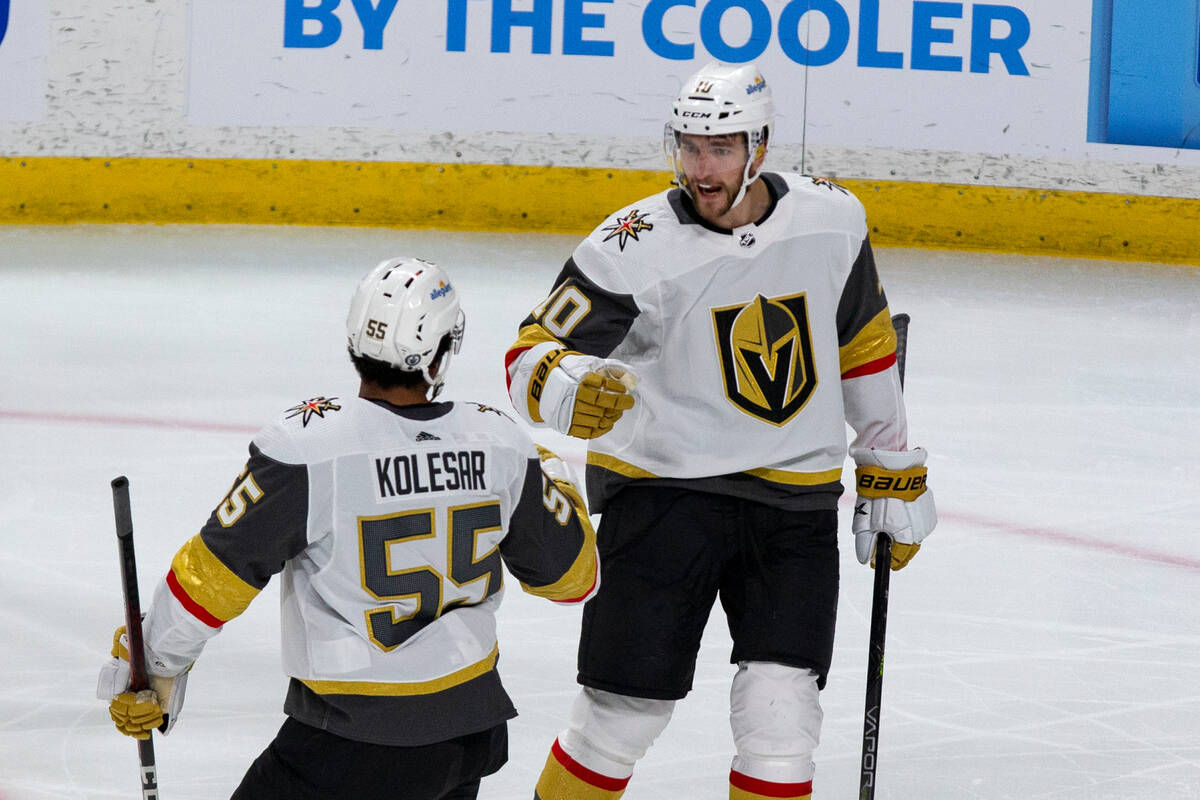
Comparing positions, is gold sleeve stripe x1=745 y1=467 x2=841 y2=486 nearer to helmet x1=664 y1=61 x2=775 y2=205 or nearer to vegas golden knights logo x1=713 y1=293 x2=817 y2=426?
vegas golden knights logo x1=713 y1=293 x2=817 y2=426

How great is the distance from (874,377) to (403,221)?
565 centimetres

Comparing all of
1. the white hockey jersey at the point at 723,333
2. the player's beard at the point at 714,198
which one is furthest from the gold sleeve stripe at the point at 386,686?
the player's beard at the point at 714,198

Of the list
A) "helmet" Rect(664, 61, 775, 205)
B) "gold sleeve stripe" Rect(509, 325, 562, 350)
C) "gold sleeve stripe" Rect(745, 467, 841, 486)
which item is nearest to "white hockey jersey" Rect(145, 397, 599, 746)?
"gold sleeve stripe" Rect(509, 325, 562, 350)

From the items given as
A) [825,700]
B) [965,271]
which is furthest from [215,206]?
[825,700]

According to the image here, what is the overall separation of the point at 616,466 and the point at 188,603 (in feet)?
2.92

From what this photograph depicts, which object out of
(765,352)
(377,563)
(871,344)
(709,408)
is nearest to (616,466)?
(709,408)

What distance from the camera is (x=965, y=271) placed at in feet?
25.2

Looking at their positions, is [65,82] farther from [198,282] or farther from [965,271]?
[965,271]

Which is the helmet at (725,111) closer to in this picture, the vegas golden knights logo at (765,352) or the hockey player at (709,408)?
the hockey player at (709,408)

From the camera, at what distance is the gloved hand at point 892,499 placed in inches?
107

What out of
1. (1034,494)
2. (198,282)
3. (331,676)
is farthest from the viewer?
(198,282)

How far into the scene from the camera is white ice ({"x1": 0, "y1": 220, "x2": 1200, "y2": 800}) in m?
3.14

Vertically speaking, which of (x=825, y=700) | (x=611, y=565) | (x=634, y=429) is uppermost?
(x=634, y=429)

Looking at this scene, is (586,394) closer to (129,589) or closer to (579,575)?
(579,575)
